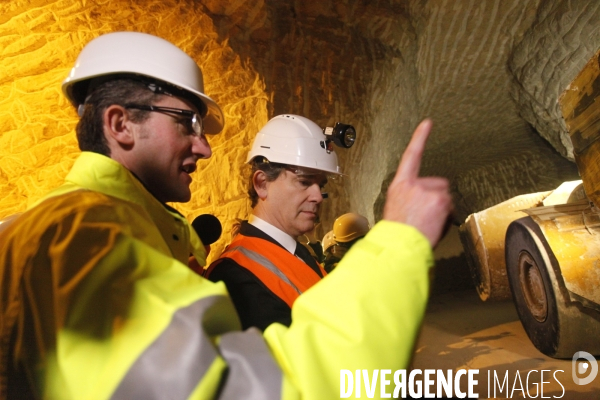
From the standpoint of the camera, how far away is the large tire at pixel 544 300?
298 cm

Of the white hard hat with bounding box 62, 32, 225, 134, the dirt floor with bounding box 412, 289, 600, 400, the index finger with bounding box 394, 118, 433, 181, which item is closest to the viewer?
the index finger with bounding box 394, 118, 433, 181

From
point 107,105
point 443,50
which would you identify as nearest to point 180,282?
point 107,105

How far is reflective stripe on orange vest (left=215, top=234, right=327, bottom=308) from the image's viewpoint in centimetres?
141

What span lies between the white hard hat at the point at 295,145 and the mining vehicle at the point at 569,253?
157 centimetres

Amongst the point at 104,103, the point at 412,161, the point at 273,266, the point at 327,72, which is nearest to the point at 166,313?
the point at 412,161

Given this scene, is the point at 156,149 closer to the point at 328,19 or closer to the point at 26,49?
the point at 26,49

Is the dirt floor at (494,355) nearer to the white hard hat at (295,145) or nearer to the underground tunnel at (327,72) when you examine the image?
the underground tunnel at (327,72)

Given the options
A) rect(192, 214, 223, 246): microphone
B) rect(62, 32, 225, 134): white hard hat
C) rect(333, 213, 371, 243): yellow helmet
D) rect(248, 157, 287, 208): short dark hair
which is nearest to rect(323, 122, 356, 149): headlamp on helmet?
rect(248, 157, 287, 208): short dark hair

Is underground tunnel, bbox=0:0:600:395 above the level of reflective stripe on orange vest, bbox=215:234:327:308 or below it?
above

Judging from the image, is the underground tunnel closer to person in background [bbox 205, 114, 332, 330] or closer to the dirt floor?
the dirt floor

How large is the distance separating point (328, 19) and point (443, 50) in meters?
1.90

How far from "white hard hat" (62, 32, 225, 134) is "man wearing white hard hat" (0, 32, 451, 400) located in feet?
1.51

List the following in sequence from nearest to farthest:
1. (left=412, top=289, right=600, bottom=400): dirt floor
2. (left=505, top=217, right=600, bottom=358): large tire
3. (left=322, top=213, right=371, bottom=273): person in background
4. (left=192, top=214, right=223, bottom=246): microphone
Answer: (left=192, top=214, right=223, bottom=246): microphone, (left=505, top=217, right=600, bottom=358): large tire, (left=412, top=289, right=600, bottom=400): dirt floor, (left=322, top=213, right=371, bottom=273): person in background

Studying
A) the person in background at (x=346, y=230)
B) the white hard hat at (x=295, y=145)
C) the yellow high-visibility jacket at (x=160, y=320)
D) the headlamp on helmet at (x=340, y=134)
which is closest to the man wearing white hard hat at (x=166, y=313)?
the yellow high-visibility jacket at (x=160, y=320)
